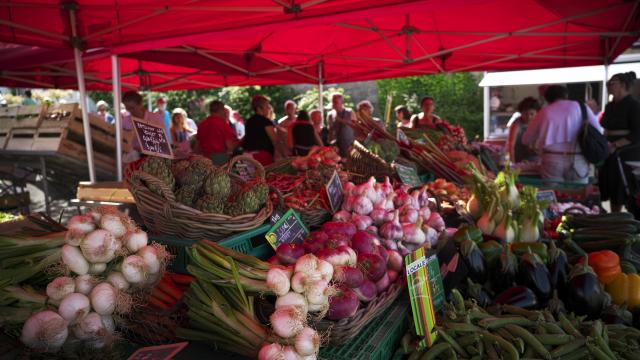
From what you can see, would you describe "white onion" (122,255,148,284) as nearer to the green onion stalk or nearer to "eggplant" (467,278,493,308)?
the green onion stalk

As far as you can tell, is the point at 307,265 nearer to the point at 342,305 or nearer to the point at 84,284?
the point at 342,305

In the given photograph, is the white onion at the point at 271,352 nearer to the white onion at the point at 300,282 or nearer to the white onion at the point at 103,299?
the white onion at the point at 300,282

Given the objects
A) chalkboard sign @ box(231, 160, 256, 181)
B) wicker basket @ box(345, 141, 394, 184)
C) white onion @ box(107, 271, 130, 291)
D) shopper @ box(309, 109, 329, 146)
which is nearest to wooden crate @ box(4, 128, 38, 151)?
chalkboard sign @ box(231, 160, 256, 181)

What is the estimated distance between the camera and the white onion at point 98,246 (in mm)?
1372

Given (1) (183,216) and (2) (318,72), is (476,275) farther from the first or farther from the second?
(2) (318,72)

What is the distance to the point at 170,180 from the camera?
6.49 ft

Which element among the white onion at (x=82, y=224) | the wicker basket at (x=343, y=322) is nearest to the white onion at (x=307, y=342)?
the wicker basket at (x=343, y=322)

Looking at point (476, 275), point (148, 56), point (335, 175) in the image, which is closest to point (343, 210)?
point (335, 175)

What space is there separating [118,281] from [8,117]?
6354 mm

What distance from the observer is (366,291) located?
155 centimetres

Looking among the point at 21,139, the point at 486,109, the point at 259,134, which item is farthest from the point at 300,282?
the point at 486,109

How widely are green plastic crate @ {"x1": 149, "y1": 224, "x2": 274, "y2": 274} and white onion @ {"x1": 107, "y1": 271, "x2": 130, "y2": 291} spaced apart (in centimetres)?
38

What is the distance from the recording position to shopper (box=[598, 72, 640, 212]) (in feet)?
16.6

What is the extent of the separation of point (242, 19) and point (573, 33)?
4143mm
